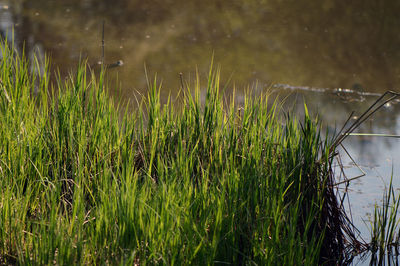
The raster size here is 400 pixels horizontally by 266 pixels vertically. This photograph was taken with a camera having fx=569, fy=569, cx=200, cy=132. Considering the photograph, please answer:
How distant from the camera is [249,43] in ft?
18.0

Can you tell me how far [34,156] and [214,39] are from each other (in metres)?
3.31

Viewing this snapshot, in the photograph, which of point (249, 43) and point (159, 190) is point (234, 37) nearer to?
point (249, 43)

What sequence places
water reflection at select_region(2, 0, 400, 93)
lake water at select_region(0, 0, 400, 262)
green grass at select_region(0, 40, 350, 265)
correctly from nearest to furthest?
green grass at select_region(0, 40, 350, 265)
lake water at select_region(0, 0, 400, 262)
water reflection at select_region(2, 0, 400, 93)

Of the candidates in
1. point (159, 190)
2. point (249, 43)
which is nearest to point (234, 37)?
point (249, 43)

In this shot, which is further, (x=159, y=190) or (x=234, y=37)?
(x=234, y=37)

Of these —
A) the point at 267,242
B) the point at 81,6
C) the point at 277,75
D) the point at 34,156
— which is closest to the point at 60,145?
the point at 34,156

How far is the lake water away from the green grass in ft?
3.84

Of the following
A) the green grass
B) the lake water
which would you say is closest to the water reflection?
the lake water

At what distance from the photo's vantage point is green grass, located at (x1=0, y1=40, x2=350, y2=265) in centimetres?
198

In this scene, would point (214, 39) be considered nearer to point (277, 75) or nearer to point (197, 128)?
point (277, 75)

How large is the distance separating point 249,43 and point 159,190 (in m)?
3.64

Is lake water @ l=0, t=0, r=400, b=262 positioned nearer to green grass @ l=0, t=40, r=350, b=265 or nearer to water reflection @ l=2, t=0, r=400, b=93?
water reflection @ l=2, t=0, r=400, b=93

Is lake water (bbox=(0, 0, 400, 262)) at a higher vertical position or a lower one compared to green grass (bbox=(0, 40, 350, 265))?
higher

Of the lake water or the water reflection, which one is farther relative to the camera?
the water reflection
